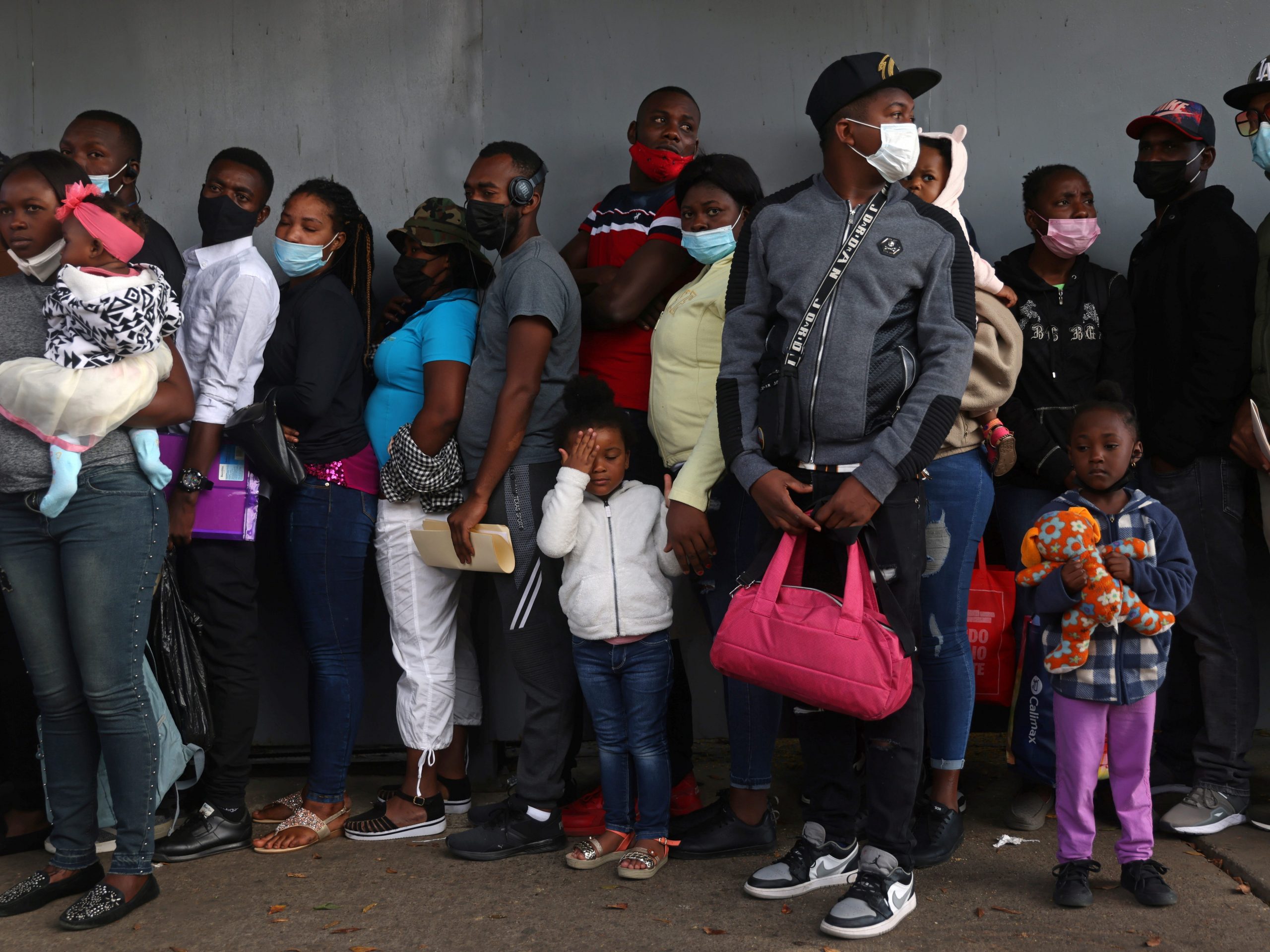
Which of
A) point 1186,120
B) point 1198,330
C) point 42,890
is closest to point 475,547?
point 42,890

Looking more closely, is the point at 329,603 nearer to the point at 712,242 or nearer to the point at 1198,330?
the point at 712,242

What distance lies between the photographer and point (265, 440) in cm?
371

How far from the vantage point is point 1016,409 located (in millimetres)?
3984

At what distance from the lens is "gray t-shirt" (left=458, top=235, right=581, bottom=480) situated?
3.80 metres

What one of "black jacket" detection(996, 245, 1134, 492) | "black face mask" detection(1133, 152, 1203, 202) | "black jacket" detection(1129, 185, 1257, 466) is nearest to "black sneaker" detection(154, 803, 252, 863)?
"black jacket" detection(996, 245, 1134, 492)

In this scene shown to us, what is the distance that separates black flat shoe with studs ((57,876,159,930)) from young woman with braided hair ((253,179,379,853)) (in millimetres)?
617

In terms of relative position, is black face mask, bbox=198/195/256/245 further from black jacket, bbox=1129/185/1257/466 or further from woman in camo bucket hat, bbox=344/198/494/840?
black jacket, bbox=1129/185/1257/466

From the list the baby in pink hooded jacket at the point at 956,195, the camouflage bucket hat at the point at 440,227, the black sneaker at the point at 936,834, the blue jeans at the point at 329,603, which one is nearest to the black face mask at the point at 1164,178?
the baby in pink hooded jacket at the point at 956,195

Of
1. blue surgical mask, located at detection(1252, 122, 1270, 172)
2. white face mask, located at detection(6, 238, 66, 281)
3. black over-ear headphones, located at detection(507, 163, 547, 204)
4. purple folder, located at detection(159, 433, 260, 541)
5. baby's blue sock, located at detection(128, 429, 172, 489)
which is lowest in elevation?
purple folder, located at detection(159, 433, 260, 541)

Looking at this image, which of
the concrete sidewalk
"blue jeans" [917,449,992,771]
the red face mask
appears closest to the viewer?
the concrete sidewalk

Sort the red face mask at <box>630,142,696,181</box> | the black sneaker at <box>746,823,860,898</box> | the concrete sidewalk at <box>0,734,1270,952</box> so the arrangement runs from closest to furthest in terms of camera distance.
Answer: the concrete sidewalk at <box>0,734,1270,952</box>, the black sneaker at <box>746,823,860,898</box>, the red face mask at <box>630,142,696,181</box>

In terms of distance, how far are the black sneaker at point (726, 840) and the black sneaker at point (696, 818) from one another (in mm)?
61

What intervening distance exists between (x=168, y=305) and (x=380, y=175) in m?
1.66

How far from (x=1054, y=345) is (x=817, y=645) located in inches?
68.8
